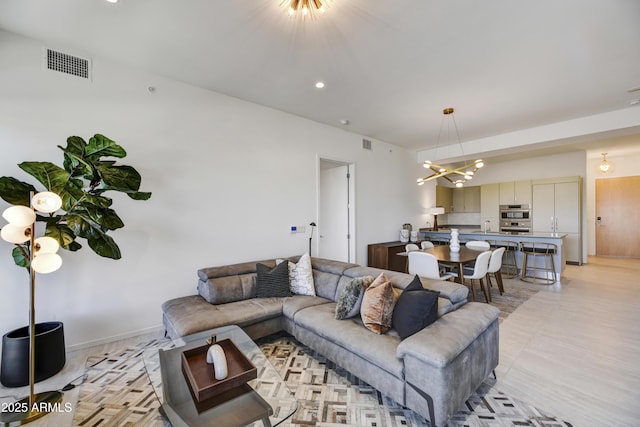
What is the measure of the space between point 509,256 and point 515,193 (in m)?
2.45

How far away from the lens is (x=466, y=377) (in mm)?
1833

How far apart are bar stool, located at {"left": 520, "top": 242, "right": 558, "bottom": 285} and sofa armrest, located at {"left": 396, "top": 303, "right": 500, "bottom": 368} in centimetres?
446

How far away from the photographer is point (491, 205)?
8070 millimetres

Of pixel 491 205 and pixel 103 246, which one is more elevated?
pixel 491 205

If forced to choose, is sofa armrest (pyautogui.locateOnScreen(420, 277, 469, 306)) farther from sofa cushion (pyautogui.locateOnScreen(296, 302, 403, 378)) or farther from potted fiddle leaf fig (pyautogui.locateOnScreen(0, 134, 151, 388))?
potted fiddle leaf fig (pyautogui.locateOnScreen(0, 134, 151, 388))

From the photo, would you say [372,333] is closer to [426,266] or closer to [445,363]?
[445,363]

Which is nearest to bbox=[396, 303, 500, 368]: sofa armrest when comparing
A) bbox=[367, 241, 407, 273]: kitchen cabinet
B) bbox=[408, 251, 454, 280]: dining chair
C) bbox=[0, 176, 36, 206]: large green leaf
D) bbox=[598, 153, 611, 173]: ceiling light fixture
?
bbox=[408, 251, 454, 280]: dining chair

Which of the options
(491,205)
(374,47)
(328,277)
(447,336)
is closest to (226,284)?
(328,277)

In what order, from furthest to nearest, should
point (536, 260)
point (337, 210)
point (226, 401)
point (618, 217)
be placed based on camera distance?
point (618, 217), point (536, 260), point (337, 210), point (226, 401)

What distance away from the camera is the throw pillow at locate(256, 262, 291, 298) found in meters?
3.23

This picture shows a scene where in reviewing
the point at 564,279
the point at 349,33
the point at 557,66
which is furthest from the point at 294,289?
the point at 564,279

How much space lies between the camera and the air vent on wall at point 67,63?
8.77 feet

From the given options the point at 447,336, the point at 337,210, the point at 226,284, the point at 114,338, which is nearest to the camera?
the point at 447,336

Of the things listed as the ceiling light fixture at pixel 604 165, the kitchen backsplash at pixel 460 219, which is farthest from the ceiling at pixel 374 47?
the kitchen backsplash at pixel 460 219
